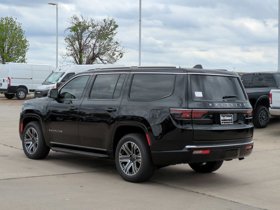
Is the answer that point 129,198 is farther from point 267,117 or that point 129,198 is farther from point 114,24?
point 114,24

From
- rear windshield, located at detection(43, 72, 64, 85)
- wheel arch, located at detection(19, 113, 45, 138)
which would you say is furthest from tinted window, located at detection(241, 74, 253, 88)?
rear windshield, located at detection(43, 72, 64, 85)

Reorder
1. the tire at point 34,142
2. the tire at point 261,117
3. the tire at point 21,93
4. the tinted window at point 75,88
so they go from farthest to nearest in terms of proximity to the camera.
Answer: the tire at point 21,93 → the tire at point 261,117 → the tire at point 34,142 → the tinted window at point 75,88

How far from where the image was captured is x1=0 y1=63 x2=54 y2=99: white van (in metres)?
33.2

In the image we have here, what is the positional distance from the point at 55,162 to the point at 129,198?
3.13m

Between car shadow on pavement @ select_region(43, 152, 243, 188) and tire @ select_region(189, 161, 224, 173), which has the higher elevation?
tire @ select_region(189, 161, 224, 173)

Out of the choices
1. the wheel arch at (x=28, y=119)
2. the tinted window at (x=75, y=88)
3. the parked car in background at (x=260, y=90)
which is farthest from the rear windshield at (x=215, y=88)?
the parked car in background at (x=260, y=90)

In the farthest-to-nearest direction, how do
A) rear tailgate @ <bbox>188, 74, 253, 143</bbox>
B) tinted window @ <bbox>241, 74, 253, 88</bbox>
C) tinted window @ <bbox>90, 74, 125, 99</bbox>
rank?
tinted window @ <bbox>241, 74, 253, 88</bbox>
tinted window @ <bbox>90, 74, 125, 99</bbox>
rear tailgate @ <bbox>188, 74, 253, 143</bbox>

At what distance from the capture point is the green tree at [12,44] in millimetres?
56375

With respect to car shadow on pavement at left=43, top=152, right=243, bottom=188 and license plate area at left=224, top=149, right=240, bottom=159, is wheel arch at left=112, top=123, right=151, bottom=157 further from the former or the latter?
license plate area at left=224, top=149, right=240, bottom=159

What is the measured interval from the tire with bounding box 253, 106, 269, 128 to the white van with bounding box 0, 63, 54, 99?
20.3 meters

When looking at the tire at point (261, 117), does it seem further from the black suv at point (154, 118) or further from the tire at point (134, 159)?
the tire at point (134, 159)

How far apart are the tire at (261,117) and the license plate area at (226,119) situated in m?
9.01

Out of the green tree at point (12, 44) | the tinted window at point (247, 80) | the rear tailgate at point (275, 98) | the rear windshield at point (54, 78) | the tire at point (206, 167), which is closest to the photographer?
the tire at point (206, 167)

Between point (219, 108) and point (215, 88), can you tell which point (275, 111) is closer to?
point (215, 88)
